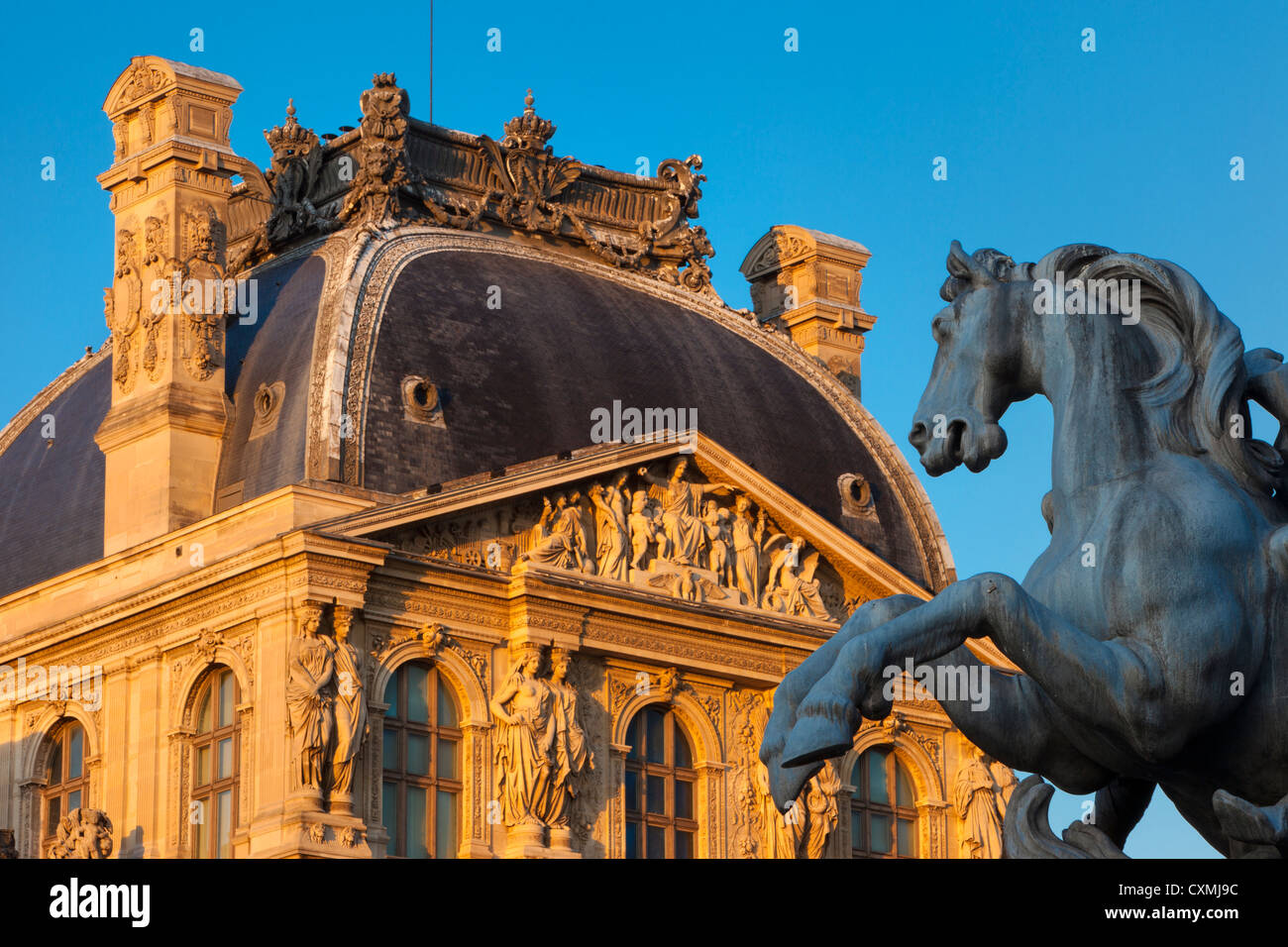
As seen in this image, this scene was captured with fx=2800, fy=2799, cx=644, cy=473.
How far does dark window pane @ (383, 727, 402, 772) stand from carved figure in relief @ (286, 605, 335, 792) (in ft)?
4.86

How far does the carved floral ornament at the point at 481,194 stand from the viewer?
38812mm

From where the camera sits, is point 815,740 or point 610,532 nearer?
point 815,740

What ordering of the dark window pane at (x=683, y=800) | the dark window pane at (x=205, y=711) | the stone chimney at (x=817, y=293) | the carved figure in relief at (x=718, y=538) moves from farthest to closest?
the stone chimney at (x=817, y=293), the carved figure in relief at (x=718, y=538), the dark window pane at (x=683, y=800), the dark window pane at (x=205, y=711)

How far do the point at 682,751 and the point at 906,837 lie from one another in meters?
4.38

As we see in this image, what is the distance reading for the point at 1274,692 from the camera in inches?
337

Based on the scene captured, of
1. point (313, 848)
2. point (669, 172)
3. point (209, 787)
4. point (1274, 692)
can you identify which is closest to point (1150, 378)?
point (1274, 692)

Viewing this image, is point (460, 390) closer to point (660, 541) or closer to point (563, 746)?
point (660, 541)

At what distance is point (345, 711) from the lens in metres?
33.8

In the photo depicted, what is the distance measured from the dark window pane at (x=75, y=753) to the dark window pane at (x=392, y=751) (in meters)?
4.76

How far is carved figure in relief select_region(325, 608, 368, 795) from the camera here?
33.7 m

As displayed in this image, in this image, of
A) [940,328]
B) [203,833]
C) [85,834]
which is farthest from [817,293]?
[940,328]

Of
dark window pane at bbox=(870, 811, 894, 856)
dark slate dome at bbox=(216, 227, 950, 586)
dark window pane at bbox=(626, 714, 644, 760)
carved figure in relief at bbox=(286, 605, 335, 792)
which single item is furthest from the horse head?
dark window pane at bbox=(870, 811, 894, 856)

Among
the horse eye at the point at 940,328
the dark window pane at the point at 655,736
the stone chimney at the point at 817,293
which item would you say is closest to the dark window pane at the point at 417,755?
the dark window pane at the point at 655,736

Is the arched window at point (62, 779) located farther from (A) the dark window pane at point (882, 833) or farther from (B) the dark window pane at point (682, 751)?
(A) the dark window pane at point (882, 833)
